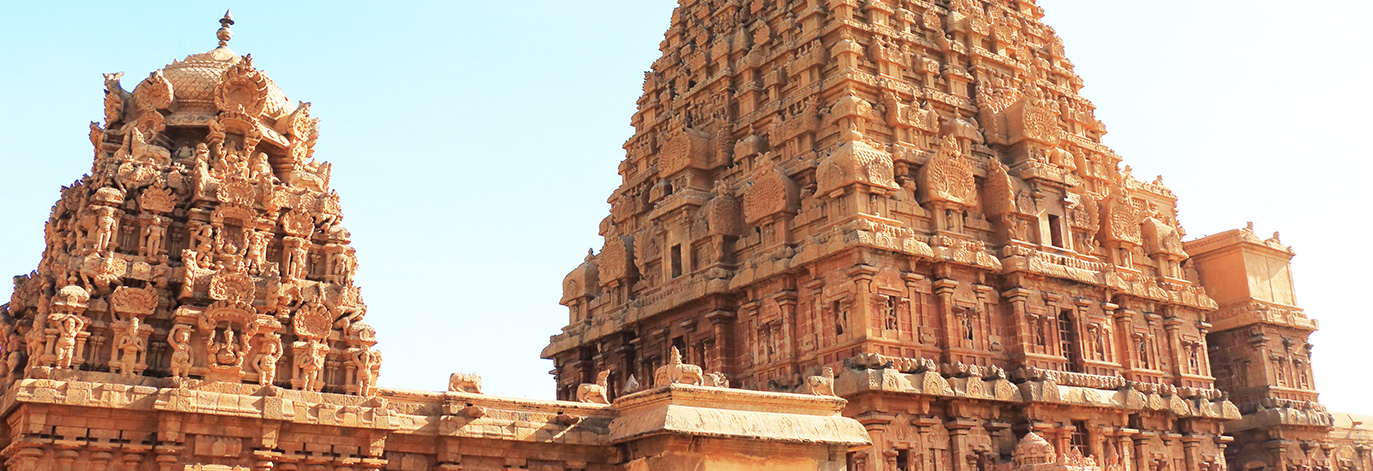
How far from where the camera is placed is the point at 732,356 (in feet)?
104

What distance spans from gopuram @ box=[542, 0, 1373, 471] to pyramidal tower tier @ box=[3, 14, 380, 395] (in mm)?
8664

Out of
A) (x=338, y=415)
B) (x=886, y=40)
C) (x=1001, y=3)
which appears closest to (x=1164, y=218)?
(x=1001, y=3)

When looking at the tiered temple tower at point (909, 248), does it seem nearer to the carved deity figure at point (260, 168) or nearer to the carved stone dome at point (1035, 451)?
the carved stone dome at point (1035, 451)

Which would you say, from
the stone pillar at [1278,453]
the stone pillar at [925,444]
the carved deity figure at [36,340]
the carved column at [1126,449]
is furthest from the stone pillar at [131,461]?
the stone pillar at [1278,453]

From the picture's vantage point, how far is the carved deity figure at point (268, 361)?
65.8 ft

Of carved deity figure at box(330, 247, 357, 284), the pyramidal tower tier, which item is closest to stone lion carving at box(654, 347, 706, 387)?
the pyramidal tower tier

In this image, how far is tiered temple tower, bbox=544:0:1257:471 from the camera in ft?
95.5

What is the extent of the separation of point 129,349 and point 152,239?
78.6 inches

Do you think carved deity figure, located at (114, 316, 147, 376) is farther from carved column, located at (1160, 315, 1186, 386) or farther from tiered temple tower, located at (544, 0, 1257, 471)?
carved column, located at (1160, 315, 1186, 386)

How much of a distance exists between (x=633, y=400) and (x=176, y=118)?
934cm

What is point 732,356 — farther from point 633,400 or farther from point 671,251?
point 633,400

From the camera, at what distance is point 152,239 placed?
20.7 meters

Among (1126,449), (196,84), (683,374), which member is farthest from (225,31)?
(1126,449)

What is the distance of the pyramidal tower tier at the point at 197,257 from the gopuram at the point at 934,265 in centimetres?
866
